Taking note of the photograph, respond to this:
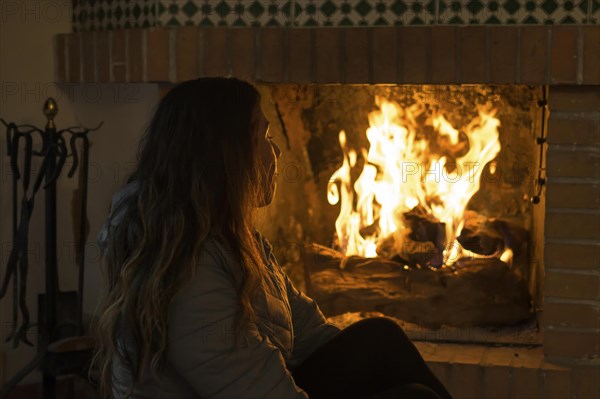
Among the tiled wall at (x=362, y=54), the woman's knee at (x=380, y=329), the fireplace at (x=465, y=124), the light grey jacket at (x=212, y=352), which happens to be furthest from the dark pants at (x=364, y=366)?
the tiled wall at (x=362, y=54)

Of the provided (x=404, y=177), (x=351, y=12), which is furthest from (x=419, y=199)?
(x=351, y=12)

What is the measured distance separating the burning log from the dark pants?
2.71ft

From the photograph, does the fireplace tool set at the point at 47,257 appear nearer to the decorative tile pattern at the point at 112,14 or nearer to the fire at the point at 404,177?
the decorative tile pattern at the point at 112,14

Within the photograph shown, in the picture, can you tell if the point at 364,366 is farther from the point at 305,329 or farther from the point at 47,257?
the point at 47,257

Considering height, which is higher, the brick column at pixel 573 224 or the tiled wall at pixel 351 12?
the tiled wall at pixel 351 12

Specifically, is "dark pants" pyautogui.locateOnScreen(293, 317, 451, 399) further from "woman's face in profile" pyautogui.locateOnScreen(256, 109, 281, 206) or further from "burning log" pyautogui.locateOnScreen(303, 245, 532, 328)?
"burning log" pyautogui.locateOnScreen(303, 245, 532, 328)

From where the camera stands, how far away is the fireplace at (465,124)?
2.25 meters

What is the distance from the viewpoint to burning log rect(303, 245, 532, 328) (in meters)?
2.54

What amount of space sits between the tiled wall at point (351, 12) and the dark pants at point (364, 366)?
0.92m

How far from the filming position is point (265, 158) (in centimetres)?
154

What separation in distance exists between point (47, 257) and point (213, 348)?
1.30 meters

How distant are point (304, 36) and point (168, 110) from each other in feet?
3.17

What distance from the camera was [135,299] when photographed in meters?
1.33

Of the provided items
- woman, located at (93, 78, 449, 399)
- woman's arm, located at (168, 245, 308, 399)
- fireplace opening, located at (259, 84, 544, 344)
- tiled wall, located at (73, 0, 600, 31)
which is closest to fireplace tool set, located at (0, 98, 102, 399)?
tiled wall, located at (73, 0, 600, 31)
